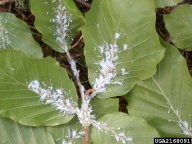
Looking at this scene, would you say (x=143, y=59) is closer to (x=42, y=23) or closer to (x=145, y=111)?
(x=145, y=111)

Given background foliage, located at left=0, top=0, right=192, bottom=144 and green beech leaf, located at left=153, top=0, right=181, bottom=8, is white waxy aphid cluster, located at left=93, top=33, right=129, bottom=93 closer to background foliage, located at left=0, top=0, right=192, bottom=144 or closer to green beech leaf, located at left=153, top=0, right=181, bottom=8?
background foliage, located at left=0, top=0, right=192, bottom=144


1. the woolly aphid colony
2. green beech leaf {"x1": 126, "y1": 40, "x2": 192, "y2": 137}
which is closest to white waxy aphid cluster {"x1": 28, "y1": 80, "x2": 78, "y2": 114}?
the woolly aphid colony

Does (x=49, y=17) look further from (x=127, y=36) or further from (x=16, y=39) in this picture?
(x=127, y=36)

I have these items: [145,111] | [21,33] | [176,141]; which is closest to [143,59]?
[145,111]

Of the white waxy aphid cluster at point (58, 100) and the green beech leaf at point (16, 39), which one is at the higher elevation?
the green beech leaf at point (16, 39)

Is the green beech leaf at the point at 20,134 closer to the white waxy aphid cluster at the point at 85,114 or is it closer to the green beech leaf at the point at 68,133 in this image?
the green beech leaf at the point at 68,133

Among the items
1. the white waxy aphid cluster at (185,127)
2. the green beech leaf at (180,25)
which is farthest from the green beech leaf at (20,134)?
the green beech leaf at (180,25)
